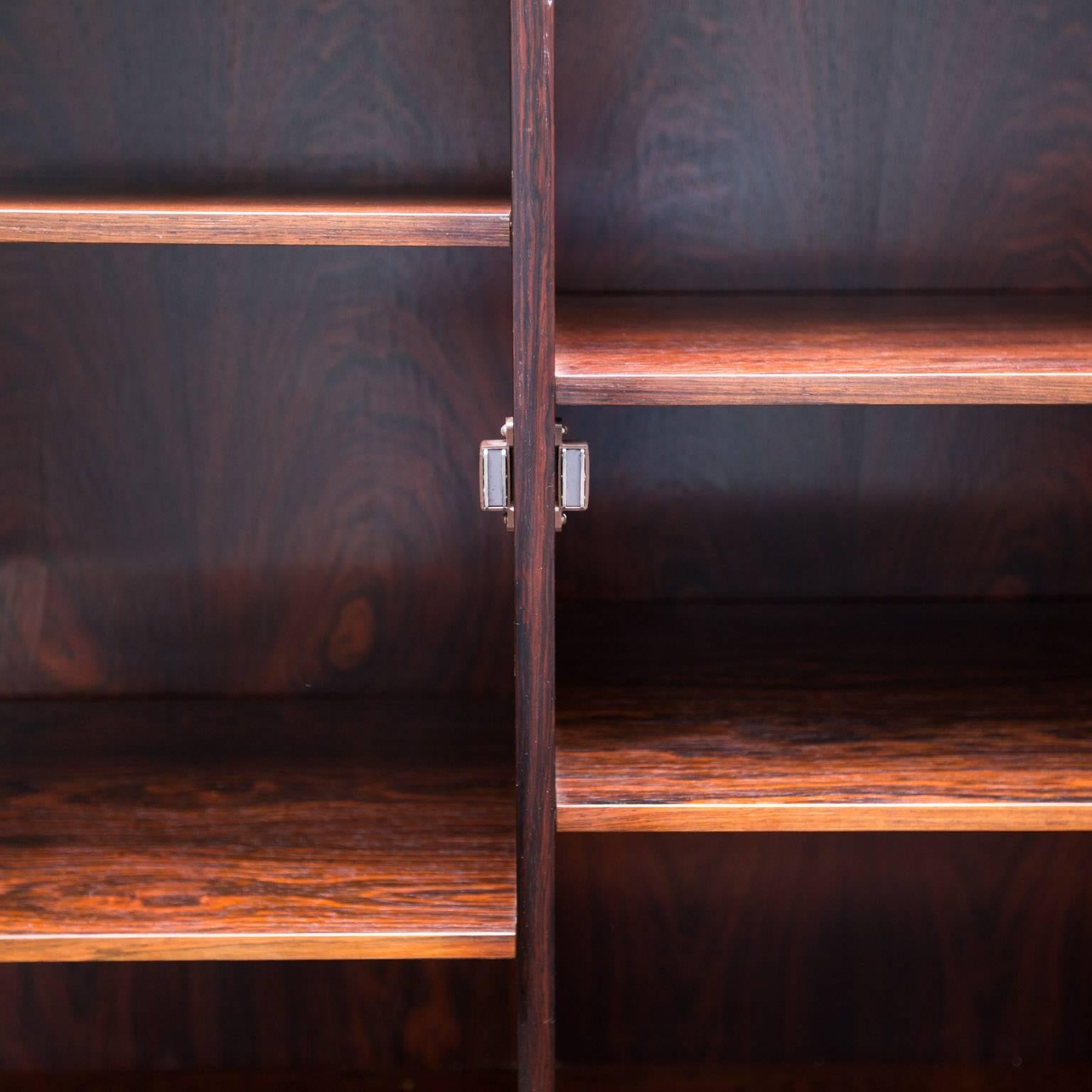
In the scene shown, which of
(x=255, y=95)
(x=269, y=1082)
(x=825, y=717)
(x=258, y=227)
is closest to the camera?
(x=258, y=227)

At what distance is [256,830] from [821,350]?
608mm

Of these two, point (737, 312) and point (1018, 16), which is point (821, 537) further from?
point (1018, 16)

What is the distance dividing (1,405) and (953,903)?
3.64 ft

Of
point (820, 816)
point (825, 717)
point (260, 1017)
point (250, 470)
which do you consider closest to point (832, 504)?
point (825, 717)

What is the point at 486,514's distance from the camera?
1372 millimetres

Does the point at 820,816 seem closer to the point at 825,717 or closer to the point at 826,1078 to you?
the point at 825,717

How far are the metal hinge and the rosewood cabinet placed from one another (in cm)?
18

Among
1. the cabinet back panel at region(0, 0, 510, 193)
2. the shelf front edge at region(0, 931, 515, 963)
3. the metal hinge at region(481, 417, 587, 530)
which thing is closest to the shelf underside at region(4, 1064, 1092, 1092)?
the shelf front edge at region(0, 931, 515, 963)

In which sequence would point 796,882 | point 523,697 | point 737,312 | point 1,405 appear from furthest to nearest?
point 796,882 → point 1,405 → point 737,312 → point 523,697

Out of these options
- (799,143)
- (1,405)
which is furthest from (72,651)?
(799,143)

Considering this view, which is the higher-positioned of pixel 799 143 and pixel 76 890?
pixel 799 143

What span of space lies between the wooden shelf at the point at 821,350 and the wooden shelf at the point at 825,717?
285 mm

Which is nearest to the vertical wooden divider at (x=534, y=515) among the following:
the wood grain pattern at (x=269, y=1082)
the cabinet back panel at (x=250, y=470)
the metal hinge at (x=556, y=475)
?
the metal hinge at (x=556, y=475)

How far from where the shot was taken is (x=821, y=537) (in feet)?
4.57
